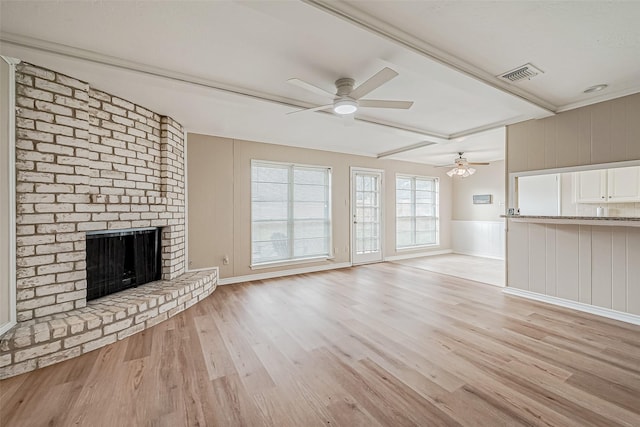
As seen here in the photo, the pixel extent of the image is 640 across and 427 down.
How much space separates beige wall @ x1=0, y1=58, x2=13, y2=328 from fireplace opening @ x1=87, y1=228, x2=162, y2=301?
629mm

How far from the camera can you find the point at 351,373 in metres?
1.99

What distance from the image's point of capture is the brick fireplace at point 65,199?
2.24 meters

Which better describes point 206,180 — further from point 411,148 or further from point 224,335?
point 411,148

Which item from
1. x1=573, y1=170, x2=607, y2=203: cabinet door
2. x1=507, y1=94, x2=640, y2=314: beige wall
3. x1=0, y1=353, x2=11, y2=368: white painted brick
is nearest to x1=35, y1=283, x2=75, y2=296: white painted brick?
x1=0, y1=353, x2=11, y2=368: white painted brick

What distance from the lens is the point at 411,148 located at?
18.1ft

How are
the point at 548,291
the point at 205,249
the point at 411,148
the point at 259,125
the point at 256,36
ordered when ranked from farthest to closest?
1. the point at 411,148
2. the point at 205,249
3. the point at 259,125
4. the point at 548,291
5. the point at 256,36

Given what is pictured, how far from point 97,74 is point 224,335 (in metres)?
2.75

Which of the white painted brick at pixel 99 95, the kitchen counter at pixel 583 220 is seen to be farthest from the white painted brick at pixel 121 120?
the kitchen counter at pixel 583 220

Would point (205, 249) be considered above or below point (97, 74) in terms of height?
below

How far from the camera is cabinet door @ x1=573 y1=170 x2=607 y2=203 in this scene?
10.5ft

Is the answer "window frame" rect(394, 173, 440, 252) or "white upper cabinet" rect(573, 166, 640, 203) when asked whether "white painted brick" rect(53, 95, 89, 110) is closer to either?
"white upper cabinet" rect(573, 166, 640, 203)

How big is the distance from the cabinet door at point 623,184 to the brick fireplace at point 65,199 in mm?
5338

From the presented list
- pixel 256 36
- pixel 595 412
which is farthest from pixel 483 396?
pixel 256 36

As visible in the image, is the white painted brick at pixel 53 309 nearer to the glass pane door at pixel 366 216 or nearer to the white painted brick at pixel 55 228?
the white painted brick at pixel 55 228
